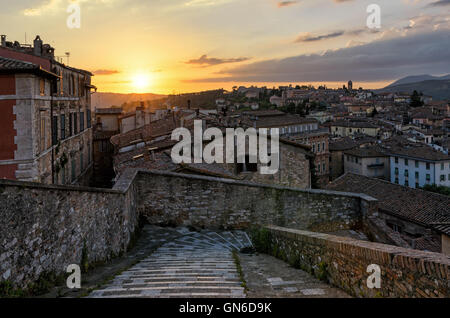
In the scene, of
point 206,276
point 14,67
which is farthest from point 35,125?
point 206,276

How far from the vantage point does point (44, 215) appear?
6.22 m

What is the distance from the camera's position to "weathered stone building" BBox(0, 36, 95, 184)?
14617 mm

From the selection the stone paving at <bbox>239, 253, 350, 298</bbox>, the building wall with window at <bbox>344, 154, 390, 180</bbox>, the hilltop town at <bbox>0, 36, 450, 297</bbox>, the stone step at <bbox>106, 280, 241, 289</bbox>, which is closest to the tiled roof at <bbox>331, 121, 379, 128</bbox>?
the building wall with window at <bbox>344, 154, 390, 180</bbox>

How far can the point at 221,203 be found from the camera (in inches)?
530

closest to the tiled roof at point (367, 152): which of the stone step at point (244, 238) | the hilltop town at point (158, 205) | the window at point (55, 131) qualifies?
the hilltop town at point (158, 205)

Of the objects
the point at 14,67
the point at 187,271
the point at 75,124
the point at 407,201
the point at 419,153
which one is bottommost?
the point at 407,201

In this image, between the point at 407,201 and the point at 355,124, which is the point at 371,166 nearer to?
the point at 407,201

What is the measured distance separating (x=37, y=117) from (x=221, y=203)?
8.57 m

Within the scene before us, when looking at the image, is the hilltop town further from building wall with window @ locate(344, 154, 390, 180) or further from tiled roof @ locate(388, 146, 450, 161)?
building wall with window @ locate(344, 154, 390, 180)

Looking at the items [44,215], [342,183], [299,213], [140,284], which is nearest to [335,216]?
[299,213]

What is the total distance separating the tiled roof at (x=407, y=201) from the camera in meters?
28.7

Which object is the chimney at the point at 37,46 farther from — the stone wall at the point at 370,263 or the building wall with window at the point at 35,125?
the stone wall at the point at 370,263

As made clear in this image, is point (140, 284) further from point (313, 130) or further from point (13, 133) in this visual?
point (313, 130)
